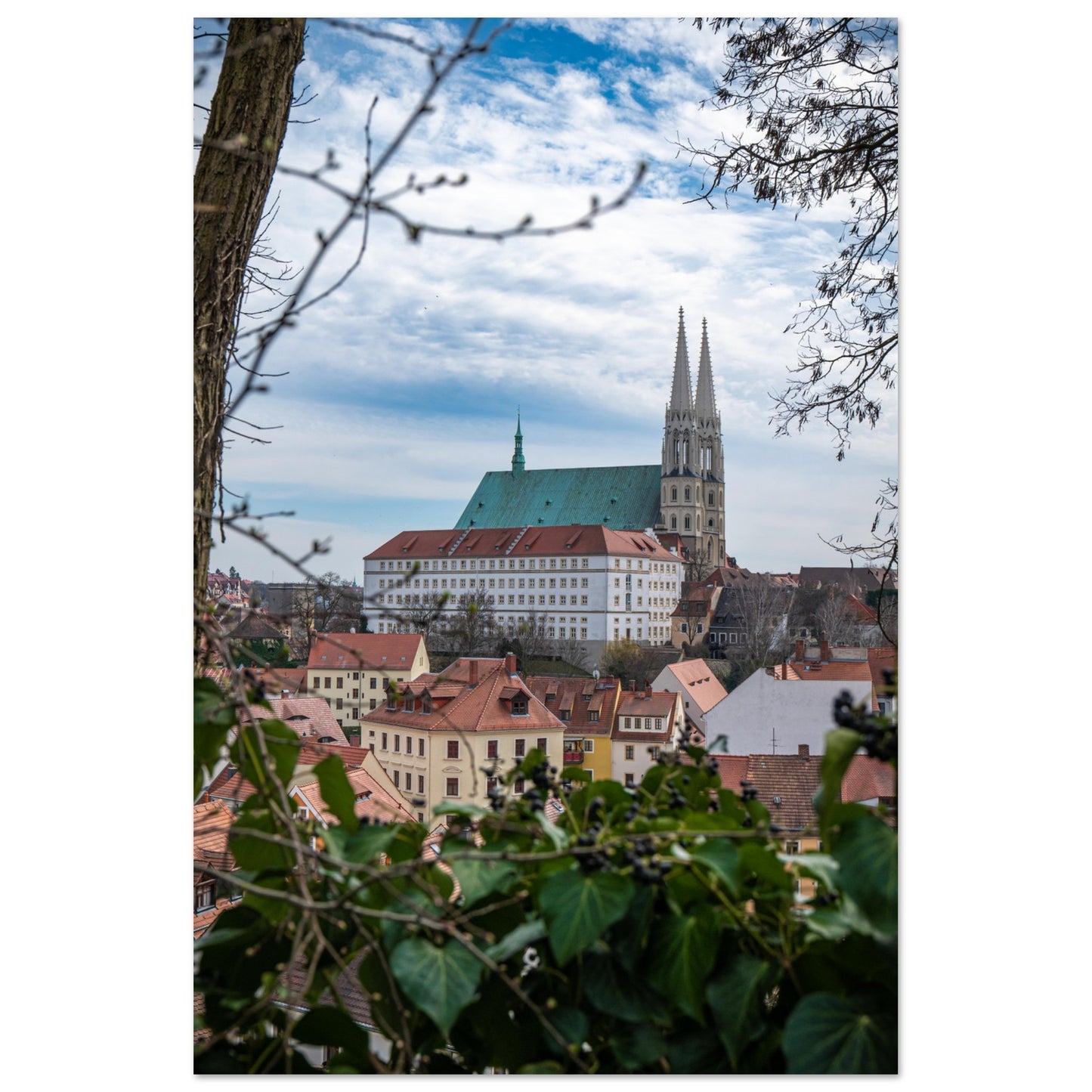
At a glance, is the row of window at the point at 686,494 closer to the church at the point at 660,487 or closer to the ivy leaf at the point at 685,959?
the church at the point at 660,487

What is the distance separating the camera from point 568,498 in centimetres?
170

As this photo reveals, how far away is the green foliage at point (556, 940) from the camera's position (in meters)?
0.83

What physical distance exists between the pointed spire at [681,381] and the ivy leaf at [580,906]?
3.11ft

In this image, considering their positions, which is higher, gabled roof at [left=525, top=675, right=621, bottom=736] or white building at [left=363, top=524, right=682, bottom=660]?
white building at [left=363, top=524, right=682, bottom=660]

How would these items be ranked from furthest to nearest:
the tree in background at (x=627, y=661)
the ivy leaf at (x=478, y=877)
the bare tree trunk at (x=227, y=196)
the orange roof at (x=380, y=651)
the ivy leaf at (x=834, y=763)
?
1. the tree in background at (x=627, y=661)
2. the orange roof at (x=380, y=651)
3. the bare tree trunk at (x=227, y=196)
4. the ivy leaf at (x=478, y=877)
5. the ivy leaf at (x=834, y=763)

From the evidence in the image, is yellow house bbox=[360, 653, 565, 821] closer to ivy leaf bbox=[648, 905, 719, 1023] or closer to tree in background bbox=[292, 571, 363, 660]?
tree in background bbox=[292, 571, 363, 660]

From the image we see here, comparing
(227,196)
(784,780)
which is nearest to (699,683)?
(784,780)

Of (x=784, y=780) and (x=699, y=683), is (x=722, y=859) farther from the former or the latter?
(x=699, y=683)

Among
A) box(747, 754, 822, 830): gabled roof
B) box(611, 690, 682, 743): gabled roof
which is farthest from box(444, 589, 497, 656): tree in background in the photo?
box(747, 754, 822, 830): gabled roof

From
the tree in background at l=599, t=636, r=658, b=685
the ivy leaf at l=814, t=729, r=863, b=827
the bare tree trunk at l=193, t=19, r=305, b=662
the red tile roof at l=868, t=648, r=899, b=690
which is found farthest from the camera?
the tree in background at l=599, t=636, r=658, b=685

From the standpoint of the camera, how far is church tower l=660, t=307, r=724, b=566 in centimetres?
162

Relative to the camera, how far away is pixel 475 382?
1.65 meters

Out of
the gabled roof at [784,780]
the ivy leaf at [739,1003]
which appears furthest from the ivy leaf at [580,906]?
the gabled roof at [784,780]
